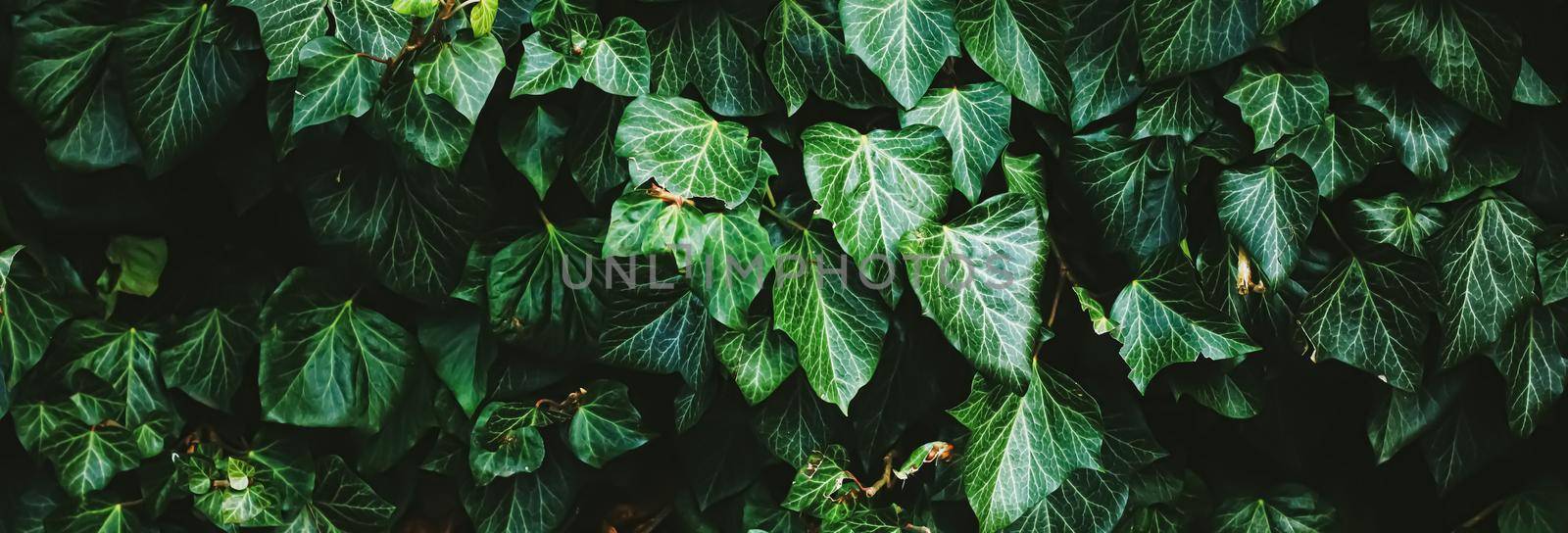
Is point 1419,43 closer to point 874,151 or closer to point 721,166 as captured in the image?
point 874,151

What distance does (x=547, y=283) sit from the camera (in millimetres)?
1532

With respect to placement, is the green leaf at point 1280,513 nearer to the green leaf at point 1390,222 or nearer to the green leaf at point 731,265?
the green leaf at point 1390,222

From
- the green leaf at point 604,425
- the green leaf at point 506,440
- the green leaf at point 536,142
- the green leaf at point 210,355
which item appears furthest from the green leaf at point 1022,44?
the green leaf at point 210,355

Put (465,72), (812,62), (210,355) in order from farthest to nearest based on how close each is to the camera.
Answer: (210,355)
(812,62)
(465,72)

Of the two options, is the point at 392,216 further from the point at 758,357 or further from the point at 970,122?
the point at 970,122

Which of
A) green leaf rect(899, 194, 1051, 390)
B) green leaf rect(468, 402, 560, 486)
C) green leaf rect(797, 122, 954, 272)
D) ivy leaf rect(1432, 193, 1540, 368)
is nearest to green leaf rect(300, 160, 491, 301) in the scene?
green leaf rect(468, 402, 560, 486)

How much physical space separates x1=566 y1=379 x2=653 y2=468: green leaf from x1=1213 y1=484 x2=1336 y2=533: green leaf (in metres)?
0.92

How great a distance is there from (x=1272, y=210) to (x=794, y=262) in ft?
2.08

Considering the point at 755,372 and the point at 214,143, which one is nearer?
the point at 755,372

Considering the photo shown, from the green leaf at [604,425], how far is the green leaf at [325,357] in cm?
28

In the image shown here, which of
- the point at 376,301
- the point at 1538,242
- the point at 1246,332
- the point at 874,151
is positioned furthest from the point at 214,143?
the point at 1538,242

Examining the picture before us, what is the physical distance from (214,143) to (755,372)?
87cm

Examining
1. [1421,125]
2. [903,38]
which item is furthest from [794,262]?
[1421,125]

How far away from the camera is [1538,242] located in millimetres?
1519
